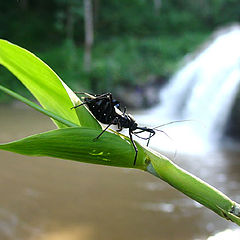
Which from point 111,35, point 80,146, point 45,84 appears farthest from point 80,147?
point 111,35

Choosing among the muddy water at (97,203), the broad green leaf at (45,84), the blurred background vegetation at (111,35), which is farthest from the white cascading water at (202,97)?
the broad green leaf at (45,84)

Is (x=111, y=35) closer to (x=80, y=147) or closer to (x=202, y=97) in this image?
(x=202, y=97)

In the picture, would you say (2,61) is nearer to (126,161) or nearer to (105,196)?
(126,161)

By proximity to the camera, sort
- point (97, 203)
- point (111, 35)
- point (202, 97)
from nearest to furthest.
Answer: point (97, 203) < point (202, 97) < point (111, 35)

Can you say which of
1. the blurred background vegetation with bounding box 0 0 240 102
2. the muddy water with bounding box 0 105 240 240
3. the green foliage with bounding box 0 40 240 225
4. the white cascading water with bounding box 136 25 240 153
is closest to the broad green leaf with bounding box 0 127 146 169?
the green foliage with bounding box 0 40 240 225

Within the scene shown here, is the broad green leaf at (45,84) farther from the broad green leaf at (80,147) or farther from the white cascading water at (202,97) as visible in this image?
the white cascading water at (202,97)

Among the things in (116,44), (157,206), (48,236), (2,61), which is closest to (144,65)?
(116,44)

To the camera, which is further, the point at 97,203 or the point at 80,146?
the point at 97,203
